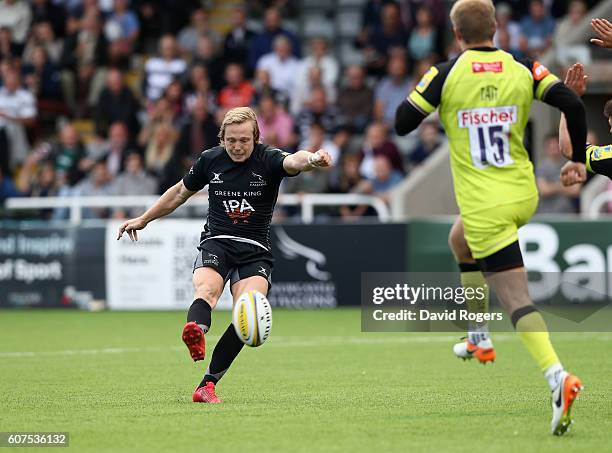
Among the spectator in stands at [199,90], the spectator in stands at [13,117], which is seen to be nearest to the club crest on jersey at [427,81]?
the spectator in stands at [199,90]

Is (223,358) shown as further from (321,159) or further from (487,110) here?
(487,110)

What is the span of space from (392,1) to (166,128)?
4.62 metres

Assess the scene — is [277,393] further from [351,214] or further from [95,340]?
[351,214]

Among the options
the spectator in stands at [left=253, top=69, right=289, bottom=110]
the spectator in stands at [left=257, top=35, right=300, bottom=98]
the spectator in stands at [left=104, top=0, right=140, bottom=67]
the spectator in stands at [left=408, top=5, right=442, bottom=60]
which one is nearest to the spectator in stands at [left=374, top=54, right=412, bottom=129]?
the spectator in stands at [left=408, top=5, right=442, bottom=60]

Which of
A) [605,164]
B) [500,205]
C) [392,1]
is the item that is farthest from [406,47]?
[500,205]

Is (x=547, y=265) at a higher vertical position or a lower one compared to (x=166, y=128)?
lower

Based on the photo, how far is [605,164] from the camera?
338 inches

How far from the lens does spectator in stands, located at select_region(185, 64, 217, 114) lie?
2106 cm

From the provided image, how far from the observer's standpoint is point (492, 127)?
23.9 ft

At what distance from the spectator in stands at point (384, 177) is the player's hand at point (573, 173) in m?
11.2

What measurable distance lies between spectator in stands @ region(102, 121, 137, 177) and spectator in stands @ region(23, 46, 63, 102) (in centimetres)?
278

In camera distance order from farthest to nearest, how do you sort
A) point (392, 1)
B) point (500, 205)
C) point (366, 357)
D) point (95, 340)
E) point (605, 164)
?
point (392, 1)
point (95, 340)
point (366, 357)
point (605, 164)
point (500, 205)

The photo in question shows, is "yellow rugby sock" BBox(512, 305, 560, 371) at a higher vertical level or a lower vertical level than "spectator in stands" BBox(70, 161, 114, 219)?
lower

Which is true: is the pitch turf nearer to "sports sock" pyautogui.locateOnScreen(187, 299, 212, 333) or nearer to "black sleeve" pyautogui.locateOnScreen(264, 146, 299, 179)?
"sports sock" pyautogui.locateOnScreen(187, 299, 212, 333)
